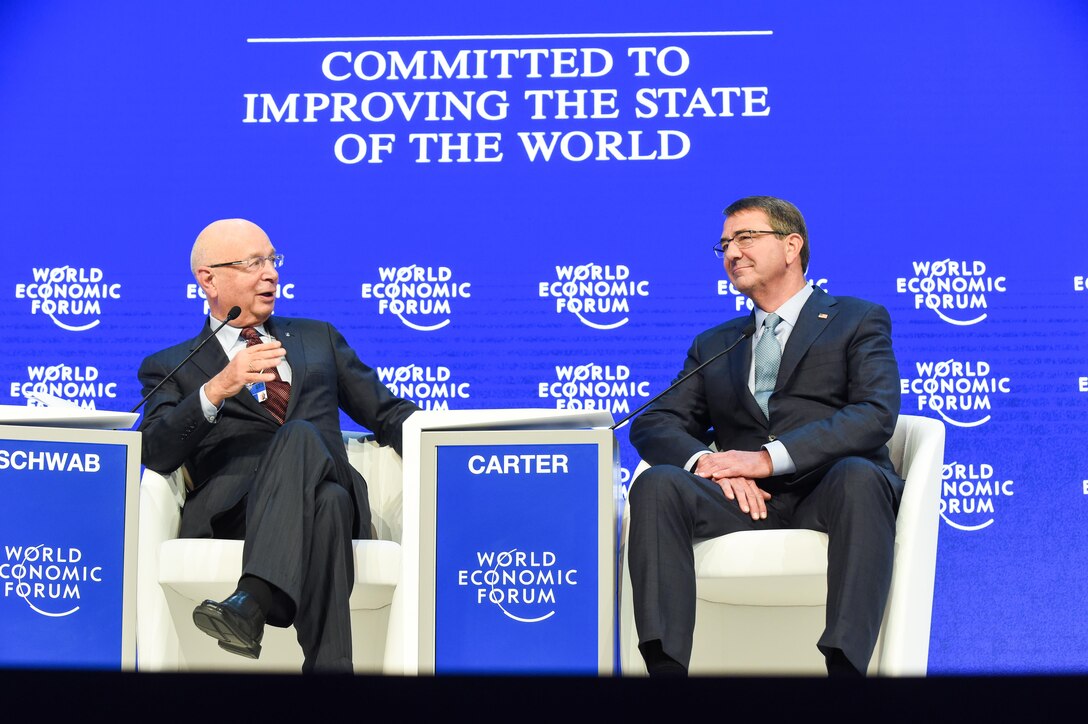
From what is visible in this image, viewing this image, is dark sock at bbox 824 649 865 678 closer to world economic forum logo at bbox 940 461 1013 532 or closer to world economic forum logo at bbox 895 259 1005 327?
world economic forum logo at bbox 940 461 1013 532

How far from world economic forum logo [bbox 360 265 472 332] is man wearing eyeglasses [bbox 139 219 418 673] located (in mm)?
602

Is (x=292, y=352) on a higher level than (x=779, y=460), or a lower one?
higher

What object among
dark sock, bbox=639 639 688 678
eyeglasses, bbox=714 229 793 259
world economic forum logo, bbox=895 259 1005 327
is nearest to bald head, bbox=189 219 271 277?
eyeglasses, bbox=714 229 793 259

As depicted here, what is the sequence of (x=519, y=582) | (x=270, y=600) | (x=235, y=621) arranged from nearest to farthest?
(x=235, y=621)
(x=270, y=600)
(x=519, y=582)

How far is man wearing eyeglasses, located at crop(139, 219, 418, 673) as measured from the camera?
2.70 m

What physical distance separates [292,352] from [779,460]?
1.22 meters

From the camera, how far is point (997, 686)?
2.61ft

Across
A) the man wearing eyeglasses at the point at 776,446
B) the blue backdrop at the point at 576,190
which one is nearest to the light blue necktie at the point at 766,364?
the man wearing eyeglasses at the point at 776,446

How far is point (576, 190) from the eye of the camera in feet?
13.3

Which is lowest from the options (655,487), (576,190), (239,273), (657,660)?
(657,660)

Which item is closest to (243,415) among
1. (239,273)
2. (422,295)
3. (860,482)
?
(239,273)

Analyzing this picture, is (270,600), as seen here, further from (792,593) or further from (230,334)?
(792,593)

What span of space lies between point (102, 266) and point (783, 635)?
235 centimetres

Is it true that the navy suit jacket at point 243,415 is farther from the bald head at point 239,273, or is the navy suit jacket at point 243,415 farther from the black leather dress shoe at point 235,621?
the black leather dress shoe at point 235,621
